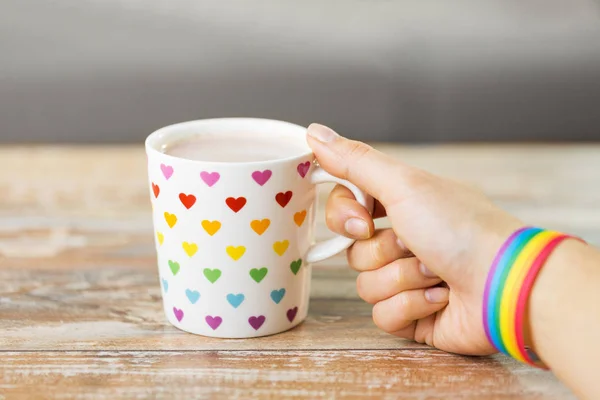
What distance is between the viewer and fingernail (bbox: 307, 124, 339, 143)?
78 cm

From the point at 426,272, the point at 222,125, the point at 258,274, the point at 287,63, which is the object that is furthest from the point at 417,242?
the point at 287,63

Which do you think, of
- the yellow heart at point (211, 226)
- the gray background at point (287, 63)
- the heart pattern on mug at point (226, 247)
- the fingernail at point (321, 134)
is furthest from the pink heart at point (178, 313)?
the gray background at point (287, 63)

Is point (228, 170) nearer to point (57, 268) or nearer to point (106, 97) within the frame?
point (57, 268)

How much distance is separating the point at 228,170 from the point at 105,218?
0.46 meters

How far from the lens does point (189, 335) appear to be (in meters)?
0.81

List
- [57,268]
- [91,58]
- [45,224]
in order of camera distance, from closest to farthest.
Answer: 1. [57,268]
2. [45,224]
3. [91,58]

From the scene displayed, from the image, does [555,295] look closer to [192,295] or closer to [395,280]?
[395,280]

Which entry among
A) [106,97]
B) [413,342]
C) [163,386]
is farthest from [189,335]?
[106,97]

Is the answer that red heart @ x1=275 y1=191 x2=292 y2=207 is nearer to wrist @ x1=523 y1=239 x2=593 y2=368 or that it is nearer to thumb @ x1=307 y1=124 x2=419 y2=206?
thumb @ x1=307 y1=124 x2=419 y2=206

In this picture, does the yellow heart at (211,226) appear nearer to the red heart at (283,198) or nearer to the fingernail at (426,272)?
the red heart at (283,198)

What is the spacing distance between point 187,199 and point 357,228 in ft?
0.54

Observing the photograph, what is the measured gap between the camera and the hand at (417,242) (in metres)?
0.69

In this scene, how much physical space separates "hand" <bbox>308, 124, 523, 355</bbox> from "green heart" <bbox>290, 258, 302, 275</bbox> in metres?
0.05

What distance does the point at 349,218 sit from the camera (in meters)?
0.79
